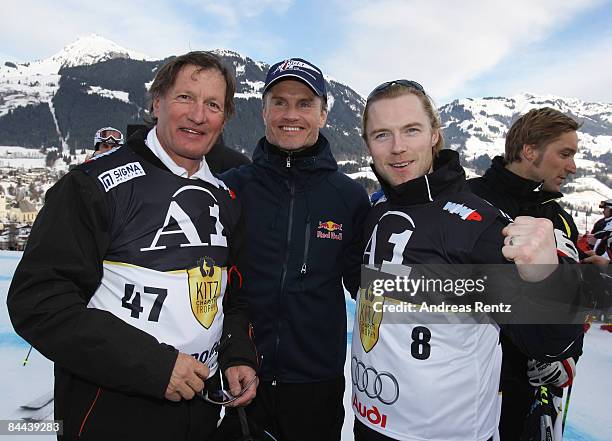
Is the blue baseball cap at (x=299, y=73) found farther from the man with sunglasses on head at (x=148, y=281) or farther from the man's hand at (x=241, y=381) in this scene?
the man's hand at (x=241, y=381)

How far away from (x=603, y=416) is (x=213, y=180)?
4456 mm

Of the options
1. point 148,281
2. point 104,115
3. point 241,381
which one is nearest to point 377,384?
point 241,381

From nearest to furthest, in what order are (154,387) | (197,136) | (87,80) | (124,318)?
(154,387) → (124,318) → (197,136) → (87,80)

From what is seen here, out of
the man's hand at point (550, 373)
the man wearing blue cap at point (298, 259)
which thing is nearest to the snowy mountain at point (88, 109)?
the man wearing blue cap at point (298, 259)

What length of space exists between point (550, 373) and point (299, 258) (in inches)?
58.4

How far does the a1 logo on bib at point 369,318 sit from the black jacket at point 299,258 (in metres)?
0.40

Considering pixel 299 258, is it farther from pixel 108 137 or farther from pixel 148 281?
pixel 108 137

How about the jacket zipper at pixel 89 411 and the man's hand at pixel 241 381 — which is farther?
the man's hand at pixel 241 381

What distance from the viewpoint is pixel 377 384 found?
1677 millimetres

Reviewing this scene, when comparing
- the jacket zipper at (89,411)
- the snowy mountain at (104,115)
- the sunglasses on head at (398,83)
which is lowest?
the jacket zipper at (89,411)

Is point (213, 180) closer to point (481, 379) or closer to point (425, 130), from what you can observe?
point (425, 130)

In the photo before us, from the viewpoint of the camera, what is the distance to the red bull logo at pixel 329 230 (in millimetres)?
2210

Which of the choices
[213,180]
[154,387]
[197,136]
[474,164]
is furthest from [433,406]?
[474,164]

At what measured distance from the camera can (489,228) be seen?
154cm
